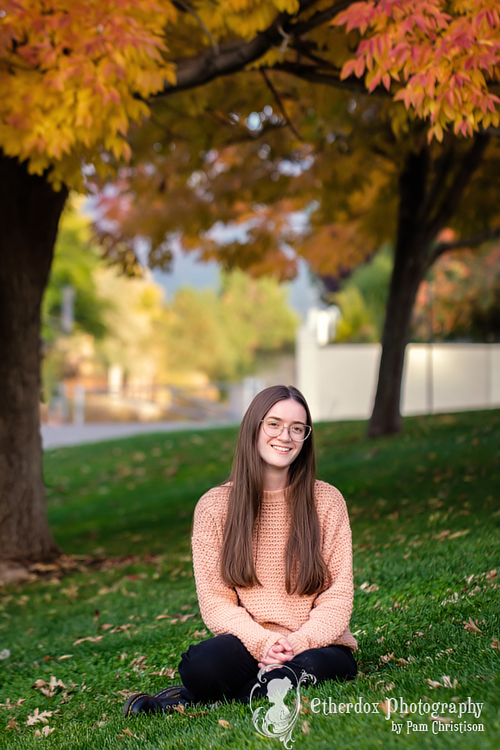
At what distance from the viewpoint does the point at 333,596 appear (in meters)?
3.05

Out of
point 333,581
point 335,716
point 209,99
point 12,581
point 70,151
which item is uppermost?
point 209,99

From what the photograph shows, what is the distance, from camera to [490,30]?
435cm

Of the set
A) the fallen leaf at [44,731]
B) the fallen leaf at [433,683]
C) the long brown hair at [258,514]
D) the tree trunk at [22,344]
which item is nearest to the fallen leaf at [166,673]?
the fallen leaf at [44,731]

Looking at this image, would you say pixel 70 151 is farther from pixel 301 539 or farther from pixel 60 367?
pixel 60 367

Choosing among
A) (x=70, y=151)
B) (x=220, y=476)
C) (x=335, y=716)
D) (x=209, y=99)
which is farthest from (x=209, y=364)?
(x=335, y=716)

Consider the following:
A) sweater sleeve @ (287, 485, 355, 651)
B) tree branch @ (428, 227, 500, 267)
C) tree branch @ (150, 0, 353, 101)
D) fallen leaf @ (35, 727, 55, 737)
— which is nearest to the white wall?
tree branch @ (428, 227, 500, 267)

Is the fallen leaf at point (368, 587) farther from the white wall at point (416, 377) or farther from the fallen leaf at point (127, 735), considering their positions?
the white wall at point (416, 377)

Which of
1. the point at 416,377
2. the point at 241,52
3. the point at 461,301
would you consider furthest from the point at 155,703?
the point at 461,301

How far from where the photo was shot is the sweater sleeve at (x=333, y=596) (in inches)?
116

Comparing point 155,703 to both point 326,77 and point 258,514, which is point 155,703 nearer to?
point 258,514

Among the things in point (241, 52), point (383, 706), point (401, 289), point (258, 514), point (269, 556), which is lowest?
point (383, 706)

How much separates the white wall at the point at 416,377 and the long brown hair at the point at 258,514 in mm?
16920

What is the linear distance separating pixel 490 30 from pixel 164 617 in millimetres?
3877
